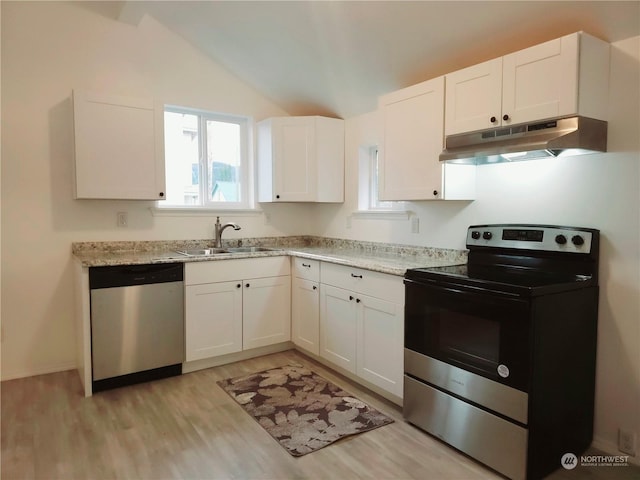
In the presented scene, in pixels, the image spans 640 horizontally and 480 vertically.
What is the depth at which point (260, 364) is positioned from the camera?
3.47 metres

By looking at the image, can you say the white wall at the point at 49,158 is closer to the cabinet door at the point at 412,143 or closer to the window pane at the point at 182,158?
the window pane at the point at 182,158

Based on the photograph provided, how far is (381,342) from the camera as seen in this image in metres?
2.74

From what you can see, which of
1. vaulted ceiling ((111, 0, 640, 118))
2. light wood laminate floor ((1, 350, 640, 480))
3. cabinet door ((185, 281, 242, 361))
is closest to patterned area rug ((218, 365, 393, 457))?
light wood laminate floor ((1, 350, 640, 480))

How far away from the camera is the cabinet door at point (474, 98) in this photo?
228 centimetres

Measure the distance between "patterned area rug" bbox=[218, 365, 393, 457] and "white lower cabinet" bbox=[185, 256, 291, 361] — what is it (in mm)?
345

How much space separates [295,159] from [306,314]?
1.40 m

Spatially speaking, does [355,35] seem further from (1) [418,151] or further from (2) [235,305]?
(2) [235,305]

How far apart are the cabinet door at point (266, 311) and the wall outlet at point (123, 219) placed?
3.61 ft

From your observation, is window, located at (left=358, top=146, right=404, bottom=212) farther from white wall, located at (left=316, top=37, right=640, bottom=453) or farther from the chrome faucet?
white wall, located at (left=316, top=37, right=640, bottom=453)

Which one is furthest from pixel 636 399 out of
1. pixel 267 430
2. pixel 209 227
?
pixel 209 227

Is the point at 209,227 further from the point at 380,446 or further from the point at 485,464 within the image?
the point at 485,464

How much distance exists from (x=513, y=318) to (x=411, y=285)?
63 centimetres

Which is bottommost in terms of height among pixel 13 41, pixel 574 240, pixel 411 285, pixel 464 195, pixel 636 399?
pixel 636 399

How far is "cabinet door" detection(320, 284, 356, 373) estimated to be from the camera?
2992 millimetres
